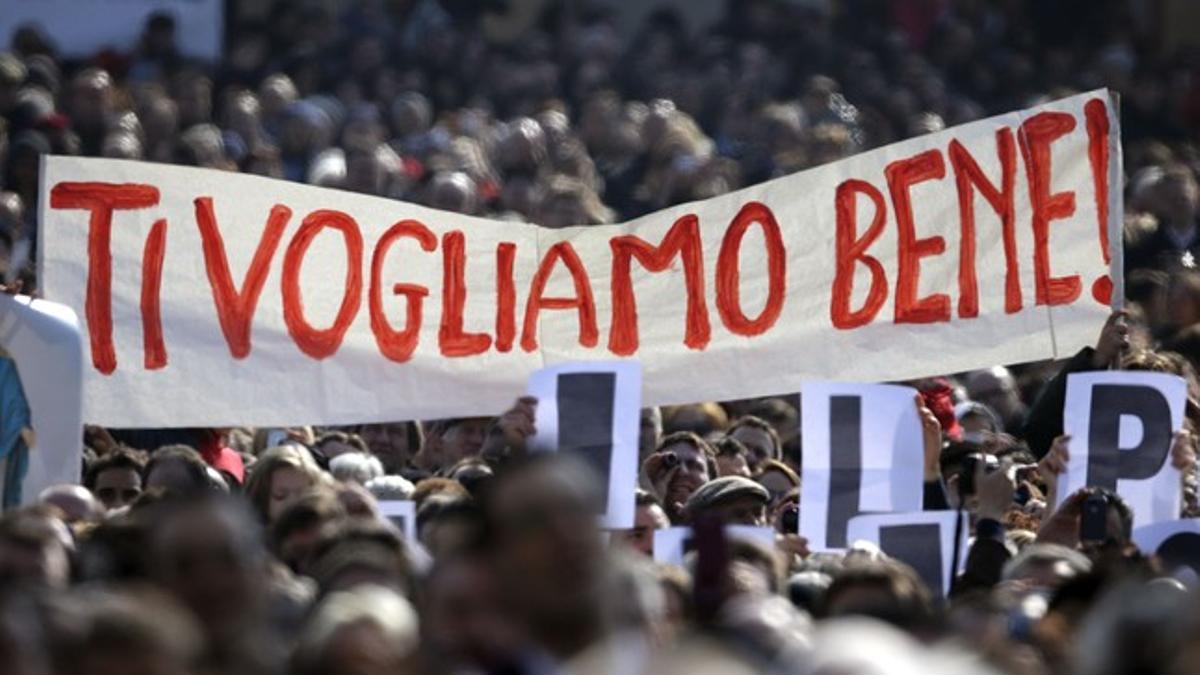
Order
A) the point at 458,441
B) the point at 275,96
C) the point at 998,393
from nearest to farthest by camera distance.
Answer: the point at 458,441 → the point at 998,393 → the point at 275,96

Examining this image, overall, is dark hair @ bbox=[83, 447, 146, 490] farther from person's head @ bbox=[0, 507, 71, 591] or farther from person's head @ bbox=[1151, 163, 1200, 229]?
person's head @ bbox=[1151, 163, 1200, 229]

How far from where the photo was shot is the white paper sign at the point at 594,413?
8180 millimetres

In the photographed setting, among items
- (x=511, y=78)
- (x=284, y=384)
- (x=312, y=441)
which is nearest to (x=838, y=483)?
(x=284, y=384)

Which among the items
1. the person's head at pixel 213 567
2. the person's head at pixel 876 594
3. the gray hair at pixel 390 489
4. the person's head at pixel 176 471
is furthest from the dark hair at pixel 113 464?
the person's head at pixel 213 567

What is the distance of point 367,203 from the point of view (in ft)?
30.8

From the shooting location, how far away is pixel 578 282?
935 centimetres

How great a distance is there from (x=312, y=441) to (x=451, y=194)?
11.0ft

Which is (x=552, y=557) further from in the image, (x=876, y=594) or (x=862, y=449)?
(x=862, y=449)

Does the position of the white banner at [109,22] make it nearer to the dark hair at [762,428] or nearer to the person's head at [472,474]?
the dark hair at [762,428]

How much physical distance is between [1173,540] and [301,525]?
2.18 meters

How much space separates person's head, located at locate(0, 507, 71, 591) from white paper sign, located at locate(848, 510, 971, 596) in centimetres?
241

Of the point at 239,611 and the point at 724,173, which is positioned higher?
the point at 724,173

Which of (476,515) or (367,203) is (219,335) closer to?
(367,203)

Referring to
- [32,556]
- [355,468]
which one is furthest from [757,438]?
[32,556]
